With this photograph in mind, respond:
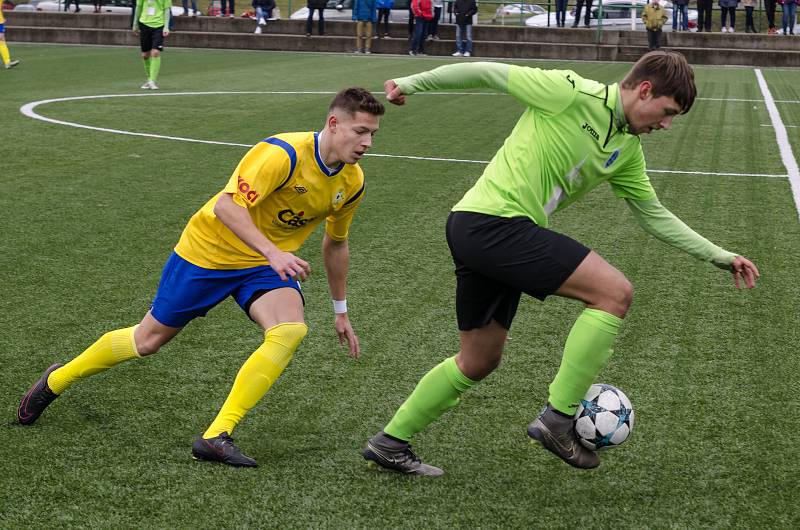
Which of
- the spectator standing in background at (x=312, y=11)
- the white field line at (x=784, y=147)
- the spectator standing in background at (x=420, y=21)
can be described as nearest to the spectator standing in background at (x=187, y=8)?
the spectator standing in background at (x=312, y=11)

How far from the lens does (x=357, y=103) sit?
465 centimetres

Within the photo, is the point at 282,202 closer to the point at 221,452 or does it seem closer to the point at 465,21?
the point at 221,452

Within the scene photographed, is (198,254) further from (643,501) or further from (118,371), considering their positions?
(643,501)

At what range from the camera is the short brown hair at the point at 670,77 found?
4203 millimetres

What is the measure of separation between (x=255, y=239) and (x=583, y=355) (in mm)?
1311

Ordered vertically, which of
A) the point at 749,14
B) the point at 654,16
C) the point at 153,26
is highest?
the point at 749,14

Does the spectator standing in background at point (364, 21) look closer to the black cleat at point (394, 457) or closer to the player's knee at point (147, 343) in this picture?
the player's knee at point (147, 343)

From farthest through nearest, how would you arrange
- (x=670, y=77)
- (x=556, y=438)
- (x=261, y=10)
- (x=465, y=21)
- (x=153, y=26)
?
(x=261, y=10) < (x=465, y=21) < (x=153, y=26) < (x=556, y=438) < (x=670, y=77)

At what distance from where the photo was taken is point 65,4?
3681 centimetres

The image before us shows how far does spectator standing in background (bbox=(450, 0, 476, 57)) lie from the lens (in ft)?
100

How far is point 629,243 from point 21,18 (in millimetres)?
31163

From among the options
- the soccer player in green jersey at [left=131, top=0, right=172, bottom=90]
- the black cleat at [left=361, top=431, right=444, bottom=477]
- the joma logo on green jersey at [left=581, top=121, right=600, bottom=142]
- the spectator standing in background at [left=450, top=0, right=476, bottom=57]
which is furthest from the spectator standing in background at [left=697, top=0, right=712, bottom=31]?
the black cleat at [left=361, top=431, right=444, bottom=477]

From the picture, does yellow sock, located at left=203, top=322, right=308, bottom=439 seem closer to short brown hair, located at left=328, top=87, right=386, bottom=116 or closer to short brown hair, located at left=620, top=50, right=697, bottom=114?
short brown hair, located at left=328, top=87, right=386, bottom=116

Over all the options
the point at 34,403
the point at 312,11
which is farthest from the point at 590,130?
the point at 312,11
